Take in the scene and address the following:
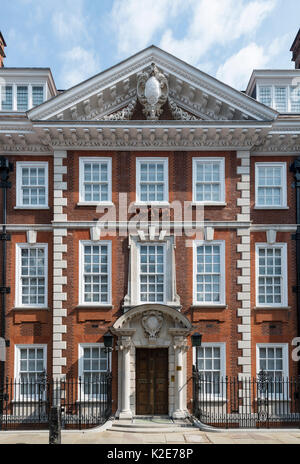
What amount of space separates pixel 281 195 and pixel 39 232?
9808mm

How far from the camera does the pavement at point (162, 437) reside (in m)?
16.4

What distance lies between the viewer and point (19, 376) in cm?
2072

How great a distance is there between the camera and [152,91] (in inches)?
820

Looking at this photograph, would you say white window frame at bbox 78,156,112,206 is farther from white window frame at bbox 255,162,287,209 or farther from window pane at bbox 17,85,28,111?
white window frame at bbox 255,162,287,209

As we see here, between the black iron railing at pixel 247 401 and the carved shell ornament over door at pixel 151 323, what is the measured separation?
2.17 meters

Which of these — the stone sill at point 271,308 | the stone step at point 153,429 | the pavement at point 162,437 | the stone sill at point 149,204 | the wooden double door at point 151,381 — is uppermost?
the stone sill at point 149,204

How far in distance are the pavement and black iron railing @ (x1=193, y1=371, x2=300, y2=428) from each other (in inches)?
66.9

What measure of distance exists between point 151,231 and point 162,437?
7592 millimetres

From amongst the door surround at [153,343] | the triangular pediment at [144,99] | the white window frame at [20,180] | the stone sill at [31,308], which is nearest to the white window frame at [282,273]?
the door surround at [153,343]

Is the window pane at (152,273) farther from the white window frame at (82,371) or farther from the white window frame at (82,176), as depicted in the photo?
the white window frame at (82,371)

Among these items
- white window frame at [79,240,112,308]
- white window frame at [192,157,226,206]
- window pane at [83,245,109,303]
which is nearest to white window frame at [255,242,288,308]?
white window frame at [192,157,226,206]

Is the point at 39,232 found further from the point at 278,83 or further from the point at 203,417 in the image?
the point at 278,83

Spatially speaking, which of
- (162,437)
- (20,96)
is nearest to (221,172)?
(20,96)

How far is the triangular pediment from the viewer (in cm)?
2078
